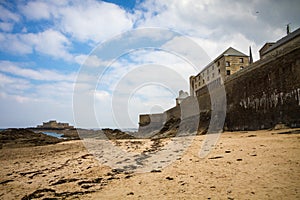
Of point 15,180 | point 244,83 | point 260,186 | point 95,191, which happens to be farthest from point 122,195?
point 244,83

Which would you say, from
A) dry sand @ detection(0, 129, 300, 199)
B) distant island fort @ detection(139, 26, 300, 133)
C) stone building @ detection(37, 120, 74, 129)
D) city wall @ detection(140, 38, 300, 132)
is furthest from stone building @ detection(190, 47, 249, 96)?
stone building @ detection(37, 120, 74, 129)

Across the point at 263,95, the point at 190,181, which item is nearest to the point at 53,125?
the point at 263,95

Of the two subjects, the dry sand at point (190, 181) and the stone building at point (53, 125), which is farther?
the stone building at point (53, 125)

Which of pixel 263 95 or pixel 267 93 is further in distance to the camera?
pixel 263 95

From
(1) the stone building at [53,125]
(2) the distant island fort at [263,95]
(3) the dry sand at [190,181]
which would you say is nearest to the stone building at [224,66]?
(2) the distant island fort at [263,95]

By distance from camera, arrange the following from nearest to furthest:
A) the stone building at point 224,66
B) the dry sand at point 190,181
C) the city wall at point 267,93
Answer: the dry sand at point 190,181, the city wall at point 267,93, the stone building at point 224,66

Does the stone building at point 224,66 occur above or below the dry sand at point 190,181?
above

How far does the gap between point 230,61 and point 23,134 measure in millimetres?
32541

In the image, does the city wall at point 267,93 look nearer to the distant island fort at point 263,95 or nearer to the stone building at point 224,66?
the distant island fort at point 263,95

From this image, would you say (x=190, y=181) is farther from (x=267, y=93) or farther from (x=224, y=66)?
(x=224, y=66)

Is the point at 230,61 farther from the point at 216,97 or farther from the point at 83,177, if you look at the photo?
the point at 83,177

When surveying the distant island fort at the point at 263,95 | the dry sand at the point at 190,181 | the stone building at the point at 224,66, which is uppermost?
the stone building at the point at 224,66

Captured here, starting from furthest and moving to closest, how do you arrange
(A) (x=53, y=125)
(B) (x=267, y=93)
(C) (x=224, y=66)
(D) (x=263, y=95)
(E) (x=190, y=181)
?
(A) (x=53, y=125), (C) (x=224, y=66), (D) (x=263, y=95), (B) (x=267, y=93), (E) (x=190, y=181)

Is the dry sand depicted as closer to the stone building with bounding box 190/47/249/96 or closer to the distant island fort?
the distant island fort
